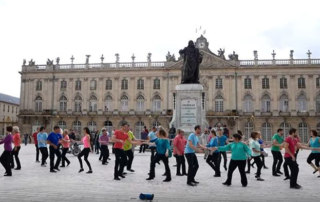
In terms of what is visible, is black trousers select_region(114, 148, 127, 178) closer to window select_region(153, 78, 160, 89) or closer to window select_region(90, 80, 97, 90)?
window select_region(153, 78, 160, 89)

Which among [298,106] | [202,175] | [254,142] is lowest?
[202,175]

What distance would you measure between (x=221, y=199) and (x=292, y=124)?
4562 cm

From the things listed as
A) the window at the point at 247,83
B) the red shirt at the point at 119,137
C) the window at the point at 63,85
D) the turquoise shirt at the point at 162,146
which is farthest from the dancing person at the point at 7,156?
the window at the point at 63,85

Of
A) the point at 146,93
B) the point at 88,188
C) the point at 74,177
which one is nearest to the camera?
the point at 88,188

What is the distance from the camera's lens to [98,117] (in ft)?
176

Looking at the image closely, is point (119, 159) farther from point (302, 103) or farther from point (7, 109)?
point (7, 109)

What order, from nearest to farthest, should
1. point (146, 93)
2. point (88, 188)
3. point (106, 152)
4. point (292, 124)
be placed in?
point (88, 188) → point (106, 152) → point (292, 124) → point (146, 93)

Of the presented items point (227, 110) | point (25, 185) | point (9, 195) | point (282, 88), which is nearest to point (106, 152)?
point (25, 185)

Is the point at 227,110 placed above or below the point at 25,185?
above

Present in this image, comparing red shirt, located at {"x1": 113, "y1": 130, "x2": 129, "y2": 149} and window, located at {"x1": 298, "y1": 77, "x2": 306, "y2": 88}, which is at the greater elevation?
window, located at {"x1": 298, "y1": 77, "x2": 306, "y2": 88}

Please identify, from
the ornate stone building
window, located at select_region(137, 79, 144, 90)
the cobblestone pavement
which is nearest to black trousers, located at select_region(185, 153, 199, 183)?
the cobblestone pavement

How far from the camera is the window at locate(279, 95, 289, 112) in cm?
4959

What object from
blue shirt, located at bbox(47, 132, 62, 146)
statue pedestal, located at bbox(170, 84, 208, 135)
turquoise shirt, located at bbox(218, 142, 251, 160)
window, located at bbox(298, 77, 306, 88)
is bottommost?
turquoise shirt, located at bbox(218, 142, 251, 160)

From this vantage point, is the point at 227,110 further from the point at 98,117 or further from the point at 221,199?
the point at 221,199
